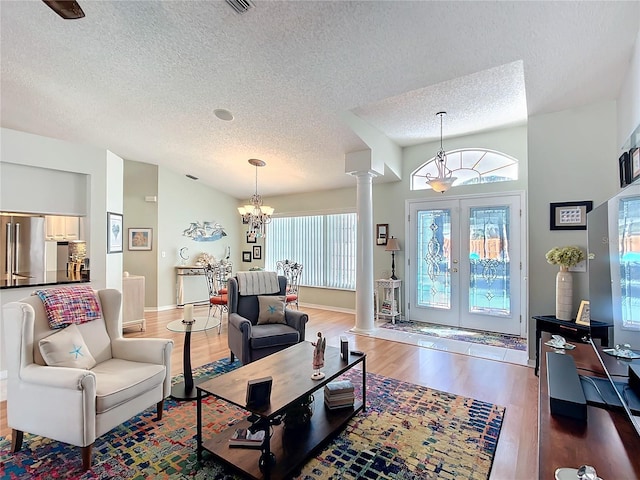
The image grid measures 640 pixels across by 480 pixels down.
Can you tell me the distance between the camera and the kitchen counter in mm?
3350

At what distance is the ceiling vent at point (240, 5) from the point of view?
2.46 meters

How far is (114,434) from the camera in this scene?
7.36ft

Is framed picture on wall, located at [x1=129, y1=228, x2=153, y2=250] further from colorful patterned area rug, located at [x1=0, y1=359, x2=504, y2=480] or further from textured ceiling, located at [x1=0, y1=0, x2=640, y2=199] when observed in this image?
colorful patterned area rug, located at [x1=0, y1=359, x2=504, y2=480]

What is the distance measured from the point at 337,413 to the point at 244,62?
11.1 feet

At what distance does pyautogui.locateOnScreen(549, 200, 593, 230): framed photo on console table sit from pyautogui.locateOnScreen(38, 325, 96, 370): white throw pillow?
447cm

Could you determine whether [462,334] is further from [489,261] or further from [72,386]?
[72,386]

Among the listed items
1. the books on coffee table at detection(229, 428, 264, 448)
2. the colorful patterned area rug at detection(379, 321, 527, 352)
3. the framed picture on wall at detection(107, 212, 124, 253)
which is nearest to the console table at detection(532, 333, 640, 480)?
the books on coffee table at detection(229, 428, 264, 448)

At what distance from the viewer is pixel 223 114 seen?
14.0 ft

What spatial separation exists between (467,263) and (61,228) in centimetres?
602

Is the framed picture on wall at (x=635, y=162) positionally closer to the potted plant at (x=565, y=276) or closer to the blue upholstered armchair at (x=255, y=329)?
the potted plant at (x=565, y=276)

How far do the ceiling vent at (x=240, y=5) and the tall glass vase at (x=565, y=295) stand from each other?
12.6 ft

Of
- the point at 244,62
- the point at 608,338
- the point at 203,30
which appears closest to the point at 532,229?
the point at 608,338

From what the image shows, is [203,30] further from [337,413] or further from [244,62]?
[337,413]

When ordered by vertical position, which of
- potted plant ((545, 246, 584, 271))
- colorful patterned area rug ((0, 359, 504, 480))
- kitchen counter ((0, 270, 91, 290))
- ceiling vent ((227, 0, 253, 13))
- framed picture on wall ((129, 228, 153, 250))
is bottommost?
colorful patterned area rug ((0, 359, 504, 480))
